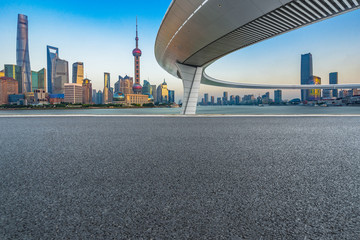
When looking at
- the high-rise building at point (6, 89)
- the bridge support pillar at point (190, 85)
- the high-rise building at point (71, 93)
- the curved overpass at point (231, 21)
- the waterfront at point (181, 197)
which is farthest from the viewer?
the high-rise building at point (71, 93)

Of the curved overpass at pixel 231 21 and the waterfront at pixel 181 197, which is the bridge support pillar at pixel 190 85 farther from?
the waterfront at pixel 181 197

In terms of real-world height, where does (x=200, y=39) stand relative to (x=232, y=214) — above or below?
above

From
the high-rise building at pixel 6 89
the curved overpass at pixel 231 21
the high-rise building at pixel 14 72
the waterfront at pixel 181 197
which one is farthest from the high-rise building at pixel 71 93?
the waterfront at pixel 181 197

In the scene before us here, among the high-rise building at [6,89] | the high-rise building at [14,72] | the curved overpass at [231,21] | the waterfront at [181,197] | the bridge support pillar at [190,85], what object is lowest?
the waterfront at [181,197]

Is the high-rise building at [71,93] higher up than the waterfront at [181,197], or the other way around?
the high-rise building at [71,93]

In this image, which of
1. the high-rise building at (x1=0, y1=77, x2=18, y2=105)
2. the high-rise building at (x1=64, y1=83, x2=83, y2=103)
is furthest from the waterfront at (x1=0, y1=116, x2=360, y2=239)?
the high-rise building at (x1=64, y1=83, x2=83, y2=103)

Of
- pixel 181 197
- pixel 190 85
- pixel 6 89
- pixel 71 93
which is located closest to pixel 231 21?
pixel 190 85

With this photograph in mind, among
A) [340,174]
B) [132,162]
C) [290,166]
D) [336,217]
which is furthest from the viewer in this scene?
[132,162]

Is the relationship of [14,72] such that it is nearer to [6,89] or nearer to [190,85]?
[6,89]

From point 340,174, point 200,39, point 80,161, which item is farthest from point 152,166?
point 200,39

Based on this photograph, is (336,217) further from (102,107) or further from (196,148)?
(102,107)

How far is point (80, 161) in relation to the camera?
3.72 m

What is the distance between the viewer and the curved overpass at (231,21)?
1181 cm

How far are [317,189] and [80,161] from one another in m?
4.08
